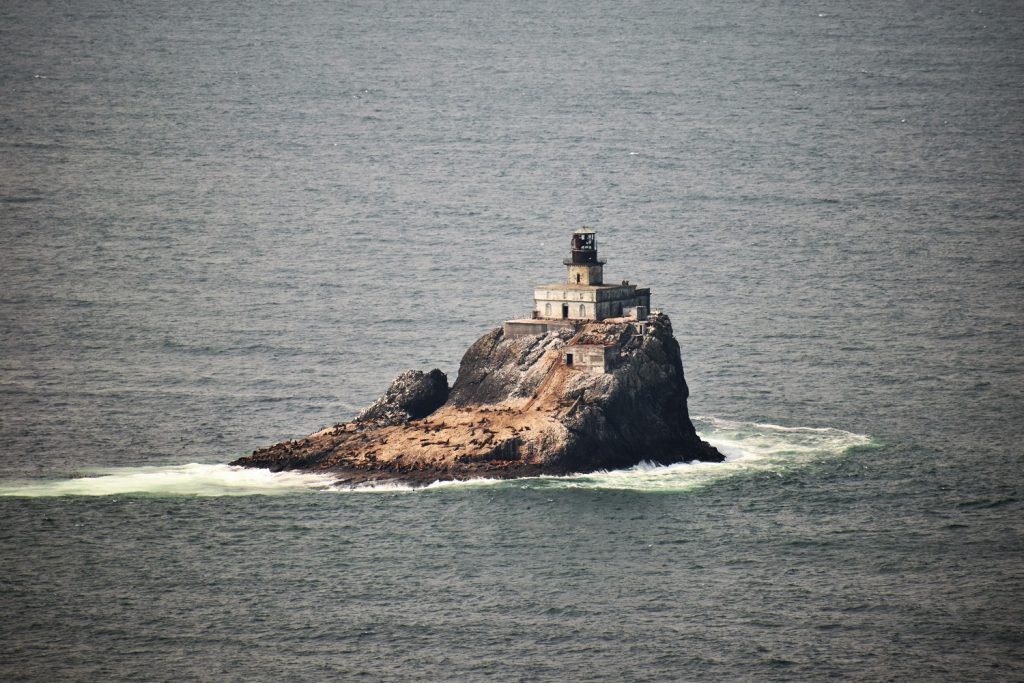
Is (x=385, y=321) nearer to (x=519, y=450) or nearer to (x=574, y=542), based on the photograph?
(x=519, y=450)

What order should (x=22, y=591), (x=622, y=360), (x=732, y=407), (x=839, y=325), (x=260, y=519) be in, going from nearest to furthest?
(x=22, y=591) < (x=260, y=519) < (x=622, y=360) < (x=732, y=407) < (x=839, y=325)

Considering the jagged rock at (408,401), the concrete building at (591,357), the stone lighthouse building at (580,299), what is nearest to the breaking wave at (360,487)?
the concrete building at (591,357)

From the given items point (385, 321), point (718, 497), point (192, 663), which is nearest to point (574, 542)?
point (718, 497)

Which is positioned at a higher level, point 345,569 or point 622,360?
point 622,360

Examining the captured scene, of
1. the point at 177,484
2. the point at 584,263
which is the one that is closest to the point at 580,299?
the point at 584,263

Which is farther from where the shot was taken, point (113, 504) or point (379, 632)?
point (113, 504)

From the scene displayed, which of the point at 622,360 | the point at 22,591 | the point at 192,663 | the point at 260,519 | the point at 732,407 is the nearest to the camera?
the point at 192,663

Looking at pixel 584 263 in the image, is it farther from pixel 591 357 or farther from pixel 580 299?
pixel 591 357
